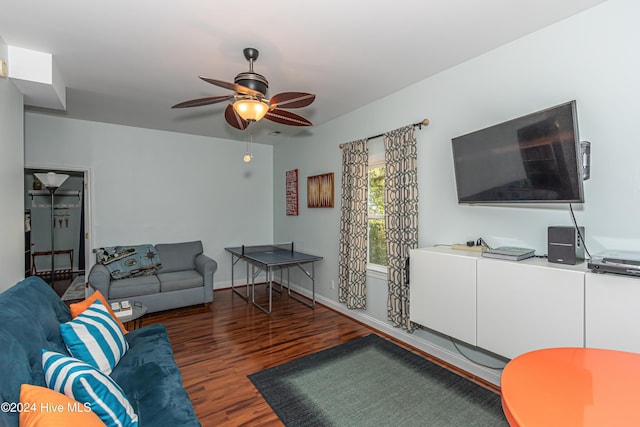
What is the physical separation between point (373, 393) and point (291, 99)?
234 centimetres

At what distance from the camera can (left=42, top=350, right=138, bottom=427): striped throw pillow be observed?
1225mm

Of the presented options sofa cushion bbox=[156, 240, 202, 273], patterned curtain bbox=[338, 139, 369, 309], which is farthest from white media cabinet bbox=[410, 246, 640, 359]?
sofa cushion bbox=[156, 240, 202, 273]

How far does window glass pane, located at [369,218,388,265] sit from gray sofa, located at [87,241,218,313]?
7.58 ft

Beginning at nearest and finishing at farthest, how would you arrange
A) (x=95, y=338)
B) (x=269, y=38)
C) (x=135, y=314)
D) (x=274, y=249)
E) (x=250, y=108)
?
(x=95, y=338) → (x=250, y=108) → (x=269, y=38) → (x=135, y=314) → (x=274, y=249)

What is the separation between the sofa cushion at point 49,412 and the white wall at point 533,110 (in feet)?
8.85

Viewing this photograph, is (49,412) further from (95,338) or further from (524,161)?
(524,161)

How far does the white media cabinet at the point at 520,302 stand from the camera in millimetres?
1592

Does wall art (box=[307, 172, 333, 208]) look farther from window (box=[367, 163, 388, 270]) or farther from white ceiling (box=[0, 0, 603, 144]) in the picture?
white ceiling (box=[0, 0, 603, 144])

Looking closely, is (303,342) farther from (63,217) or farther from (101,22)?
(63,217)

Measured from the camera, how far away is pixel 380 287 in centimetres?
Result: 358

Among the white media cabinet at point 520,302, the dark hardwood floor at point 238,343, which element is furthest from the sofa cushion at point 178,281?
the white media cabinet at point 520,302

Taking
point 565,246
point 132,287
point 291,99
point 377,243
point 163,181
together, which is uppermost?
point 291,99

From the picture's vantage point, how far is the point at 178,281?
4.20m

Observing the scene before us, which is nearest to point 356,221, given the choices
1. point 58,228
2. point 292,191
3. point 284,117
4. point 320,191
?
point 320,191
